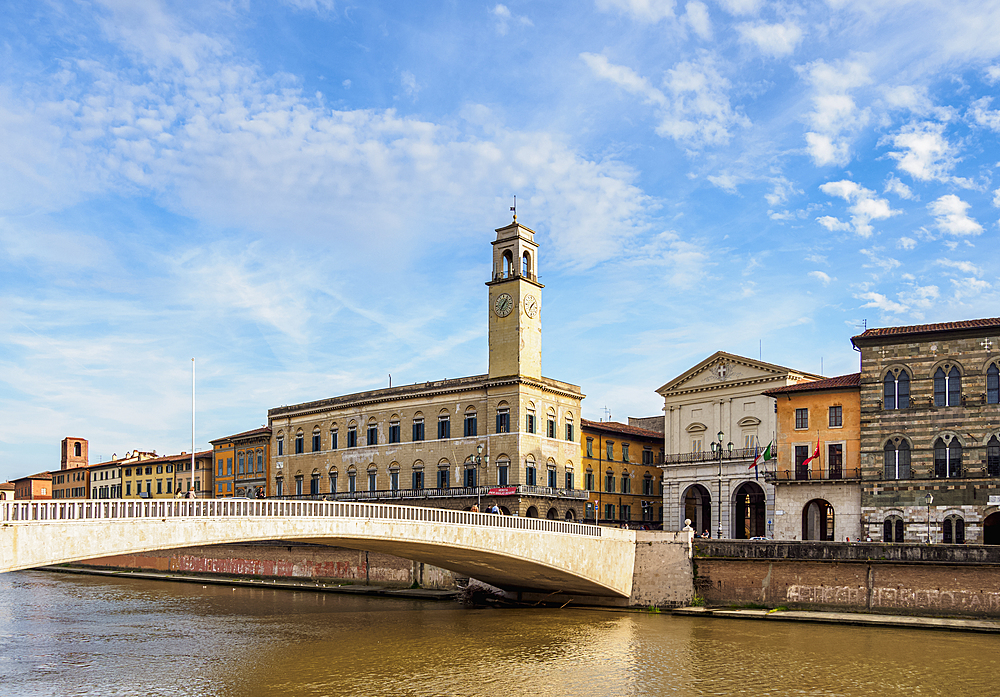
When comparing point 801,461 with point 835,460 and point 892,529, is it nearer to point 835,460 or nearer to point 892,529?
point 835,460

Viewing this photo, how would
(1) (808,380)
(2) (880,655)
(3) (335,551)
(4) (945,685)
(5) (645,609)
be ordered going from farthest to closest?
(1) (808,380), (3) (335,551), (5) (645,609), (2) (880,655), (4) (945,685)

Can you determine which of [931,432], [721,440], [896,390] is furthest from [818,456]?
[721,440]

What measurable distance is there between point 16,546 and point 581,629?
2140cm

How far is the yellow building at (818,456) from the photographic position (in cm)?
4978

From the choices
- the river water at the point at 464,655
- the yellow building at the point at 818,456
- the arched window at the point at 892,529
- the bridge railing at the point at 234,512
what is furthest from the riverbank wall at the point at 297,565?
the arched window at the point at 892,529

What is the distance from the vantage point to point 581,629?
3697 cm

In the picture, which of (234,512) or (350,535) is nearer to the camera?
(234,512)

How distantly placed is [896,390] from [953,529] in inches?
281

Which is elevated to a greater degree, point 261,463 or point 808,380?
point 808,380

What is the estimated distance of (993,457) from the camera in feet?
147

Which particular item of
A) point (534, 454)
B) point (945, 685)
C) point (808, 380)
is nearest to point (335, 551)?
point (534, 454)

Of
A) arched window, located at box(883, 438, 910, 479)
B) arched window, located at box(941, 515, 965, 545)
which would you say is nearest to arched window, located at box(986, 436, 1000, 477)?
arched window, located at box(941, 515, 965, 545)

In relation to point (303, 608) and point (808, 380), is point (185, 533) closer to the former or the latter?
point (303, 608)

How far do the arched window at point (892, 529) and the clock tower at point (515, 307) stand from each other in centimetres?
2536
